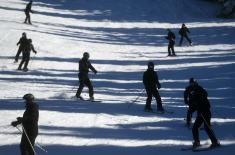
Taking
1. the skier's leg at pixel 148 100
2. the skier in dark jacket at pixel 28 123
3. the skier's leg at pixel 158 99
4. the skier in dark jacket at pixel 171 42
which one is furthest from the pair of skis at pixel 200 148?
the skier in dark jacket at pixel 171 42

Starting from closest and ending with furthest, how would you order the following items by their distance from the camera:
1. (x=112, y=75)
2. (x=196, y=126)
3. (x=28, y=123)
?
(x=28, y=123) < (x=196, y=126) < (x=112, y=75)

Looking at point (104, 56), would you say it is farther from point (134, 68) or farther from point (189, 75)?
point (189, 75)

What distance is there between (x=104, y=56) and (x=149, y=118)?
16383mm

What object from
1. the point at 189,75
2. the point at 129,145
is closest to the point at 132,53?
the point at 189,75

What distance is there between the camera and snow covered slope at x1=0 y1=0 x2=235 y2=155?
1486cm

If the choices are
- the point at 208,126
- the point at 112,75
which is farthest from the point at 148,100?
the point at 112,75

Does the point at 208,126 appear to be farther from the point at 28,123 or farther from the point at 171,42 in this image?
the point at 171,42

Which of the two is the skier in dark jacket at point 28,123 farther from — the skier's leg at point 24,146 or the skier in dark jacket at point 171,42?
the skier in dark jacket at point 171,42

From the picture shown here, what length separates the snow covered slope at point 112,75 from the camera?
14859 mm

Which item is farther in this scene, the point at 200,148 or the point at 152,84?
the point at 152,84

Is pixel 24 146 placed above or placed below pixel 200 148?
above

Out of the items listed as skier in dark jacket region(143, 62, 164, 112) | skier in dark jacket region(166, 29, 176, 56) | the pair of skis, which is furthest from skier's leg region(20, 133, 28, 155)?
skier in dark jacket region(166, 29, 176, 56)

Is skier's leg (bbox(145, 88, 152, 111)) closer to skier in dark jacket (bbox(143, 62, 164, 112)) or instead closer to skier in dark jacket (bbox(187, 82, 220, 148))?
skier in dark jacket (bbox(143, 62, 164, 112))

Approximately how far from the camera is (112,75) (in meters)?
27.5
